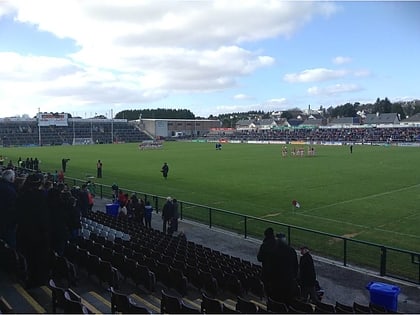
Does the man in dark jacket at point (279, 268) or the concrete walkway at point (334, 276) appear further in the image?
the concrete walkway at point (334, 276)

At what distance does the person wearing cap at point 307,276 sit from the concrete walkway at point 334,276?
1.19 meters

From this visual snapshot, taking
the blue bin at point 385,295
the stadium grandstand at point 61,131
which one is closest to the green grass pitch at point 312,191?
the blue bin at point 385,295

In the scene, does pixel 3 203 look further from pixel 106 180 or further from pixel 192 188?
pixel 106 180

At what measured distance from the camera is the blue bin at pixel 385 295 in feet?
27.5

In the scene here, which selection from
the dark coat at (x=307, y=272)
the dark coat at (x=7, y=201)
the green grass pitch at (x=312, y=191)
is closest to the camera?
the dark coat at (x=7, y=201)

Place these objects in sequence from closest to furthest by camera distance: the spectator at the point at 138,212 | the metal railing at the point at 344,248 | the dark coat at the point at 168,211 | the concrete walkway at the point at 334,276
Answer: the concrete walkway at the point at 334,276
the metal railing at the point at 344,248
the dark coat at the point at 168,211
the spectator at the point at 138,212

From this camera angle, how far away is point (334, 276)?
1140 cm

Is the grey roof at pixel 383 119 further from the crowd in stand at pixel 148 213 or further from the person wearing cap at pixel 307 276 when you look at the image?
the person wearing cap at pixel 307 276

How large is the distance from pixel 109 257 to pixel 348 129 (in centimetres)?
11017

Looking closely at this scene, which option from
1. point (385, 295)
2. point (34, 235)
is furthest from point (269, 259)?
point (34, 235)

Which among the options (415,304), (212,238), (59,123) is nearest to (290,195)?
(212,238)

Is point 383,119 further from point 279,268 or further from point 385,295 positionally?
point 279,268

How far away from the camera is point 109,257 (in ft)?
29.4

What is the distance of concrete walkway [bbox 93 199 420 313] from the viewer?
9.73m
